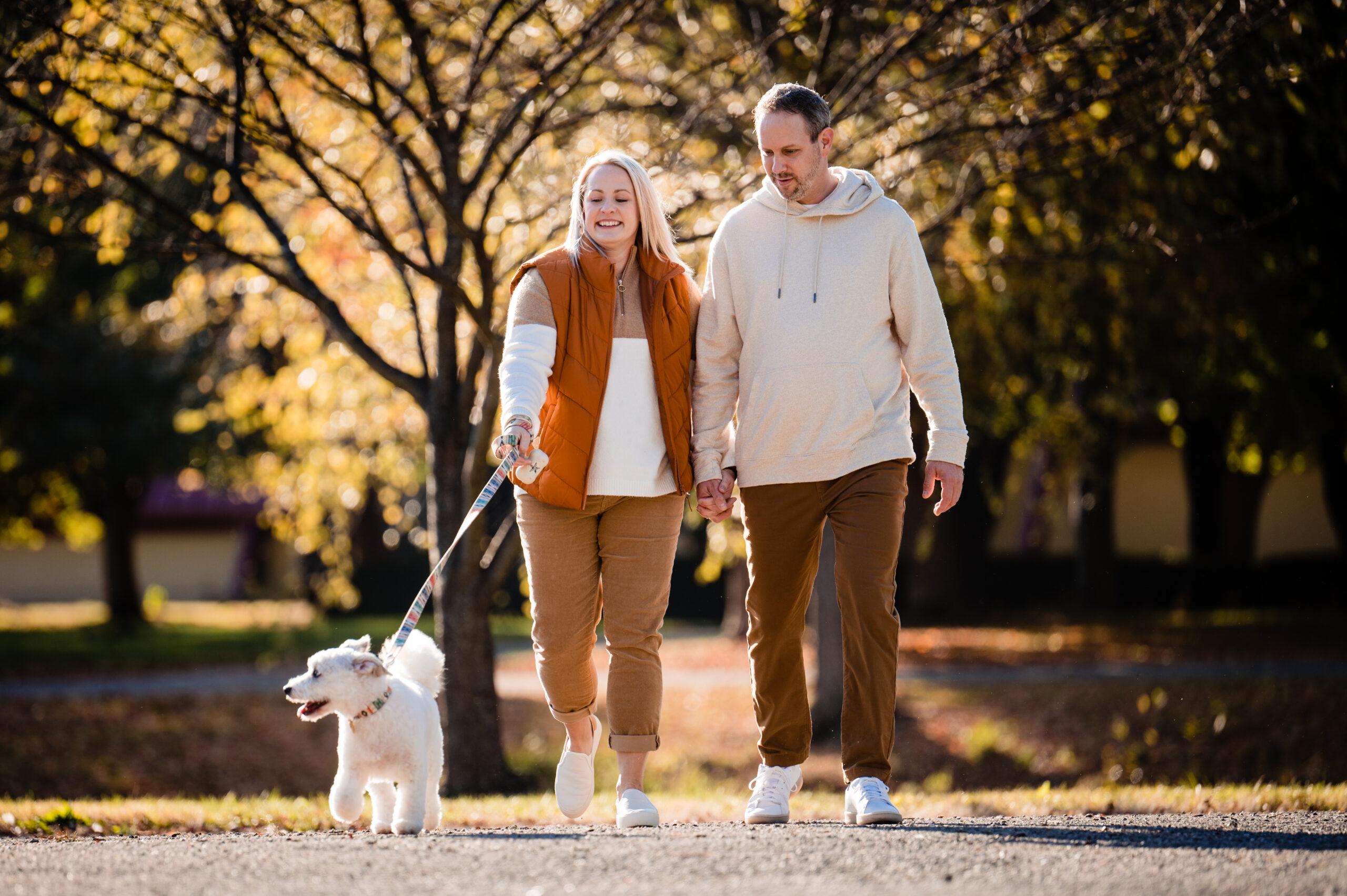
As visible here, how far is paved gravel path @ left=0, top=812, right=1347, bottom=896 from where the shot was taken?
3.09 m

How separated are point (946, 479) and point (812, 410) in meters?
0.50

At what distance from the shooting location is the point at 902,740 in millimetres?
10828

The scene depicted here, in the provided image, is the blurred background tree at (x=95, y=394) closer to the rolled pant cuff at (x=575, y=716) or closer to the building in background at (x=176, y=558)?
the rolled pant cuff at (x=575, y=716)

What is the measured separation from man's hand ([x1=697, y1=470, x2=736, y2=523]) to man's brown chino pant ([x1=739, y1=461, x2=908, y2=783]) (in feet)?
0.23

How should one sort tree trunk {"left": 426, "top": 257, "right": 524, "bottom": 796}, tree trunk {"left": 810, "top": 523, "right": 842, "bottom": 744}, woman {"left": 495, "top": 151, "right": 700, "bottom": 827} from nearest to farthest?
woman {"left": 495, "top": 151, "right": 700, "bottom": 827} < tree trunk {"left": 426, "top": 257, "right": 524, "bottom": 796} < tree trunk {"left": 810, "top": 523, "right": 842, "bottom": 744}

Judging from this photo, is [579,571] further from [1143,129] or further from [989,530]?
Answer: [989,530]

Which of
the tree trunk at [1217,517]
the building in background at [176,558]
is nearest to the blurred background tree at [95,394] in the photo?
the building in background at [176,558]

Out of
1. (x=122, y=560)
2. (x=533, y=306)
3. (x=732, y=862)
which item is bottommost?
(x=732, y=862)

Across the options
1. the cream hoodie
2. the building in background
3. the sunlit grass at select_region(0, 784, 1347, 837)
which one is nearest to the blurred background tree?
the sunlit grass at select_region(0, 784, 1347, 837)

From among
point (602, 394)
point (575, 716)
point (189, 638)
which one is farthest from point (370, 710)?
point (189, 638)

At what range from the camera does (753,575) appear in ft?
14.5

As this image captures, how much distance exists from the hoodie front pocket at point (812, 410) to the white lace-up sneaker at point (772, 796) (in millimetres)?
1095

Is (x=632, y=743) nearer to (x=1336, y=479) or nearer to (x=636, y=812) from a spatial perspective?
(x=636, y=812)

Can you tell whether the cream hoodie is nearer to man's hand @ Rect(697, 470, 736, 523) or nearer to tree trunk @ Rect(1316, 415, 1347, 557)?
man's hand @ Rect(697, 470, 736, 523)
